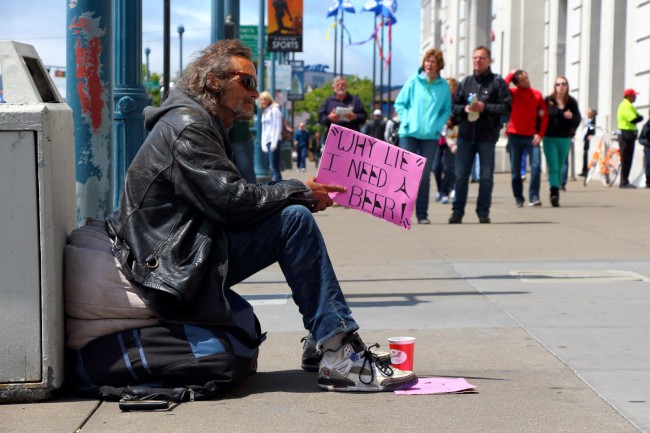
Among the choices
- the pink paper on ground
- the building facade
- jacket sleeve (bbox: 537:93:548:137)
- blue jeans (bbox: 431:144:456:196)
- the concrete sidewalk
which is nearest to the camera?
the concrete sidewalk

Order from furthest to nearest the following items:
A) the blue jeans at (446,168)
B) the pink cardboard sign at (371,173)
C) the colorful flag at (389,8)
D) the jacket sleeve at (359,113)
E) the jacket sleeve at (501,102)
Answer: the colorful flag at (389,8)
the blue jeans at (446,168)
the jacket sleeve at (359,113)
the jacket sleeve at (501,102)
the pink cardboard sign at (371,173)

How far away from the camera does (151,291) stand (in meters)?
4.64

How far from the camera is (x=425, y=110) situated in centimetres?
1316

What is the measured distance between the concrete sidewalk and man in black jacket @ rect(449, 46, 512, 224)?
1.90 meters

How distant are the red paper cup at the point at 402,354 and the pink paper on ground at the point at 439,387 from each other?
88 mm

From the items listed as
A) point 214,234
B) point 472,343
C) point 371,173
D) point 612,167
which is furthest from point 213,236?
point 612,167

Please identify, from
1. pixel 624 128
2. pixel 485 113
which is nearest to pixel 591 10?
pixel 624 128

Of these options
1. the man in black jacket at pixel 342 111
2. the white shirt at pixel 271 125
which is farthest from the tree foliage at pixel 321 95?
the man in black jacket at pixel 342 111

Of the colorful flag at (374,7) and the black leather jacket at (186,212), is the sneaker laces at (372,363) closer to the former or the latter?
the black leather jacket at (186,212)

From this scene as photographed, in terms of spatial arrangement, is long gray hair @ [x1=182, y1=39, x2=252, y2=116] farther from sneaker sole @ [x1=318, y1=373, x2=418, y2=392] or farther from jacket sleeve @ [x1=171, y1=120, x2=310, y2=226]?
sneaker sole @ [x1=318, y1=373, x2=418, y2=392]

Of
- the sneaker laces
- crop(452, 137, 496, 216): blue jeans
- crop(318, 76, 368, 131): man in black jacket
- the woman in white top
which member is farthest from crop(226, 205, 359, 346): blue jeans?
the woman in white top

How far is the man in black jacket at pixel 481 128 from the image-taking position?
13383 millimetres

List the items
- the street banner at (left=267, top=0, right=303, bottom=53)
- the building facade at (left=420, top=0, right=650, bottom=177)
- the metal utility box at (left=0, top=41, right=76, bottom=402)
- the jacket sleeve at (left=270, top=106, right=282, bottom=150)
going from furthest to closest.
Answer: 1. the street banner at (left=267, top=0, right=303, bottom=53)
2. the building facade at (left=420, top=0, right=650, bottom=177)
3. the jacket sleeve at (left=270, top=106, right=282, bottom=150)
4. the metal utility box at (left=0, top=41, right=76, bottom=402)

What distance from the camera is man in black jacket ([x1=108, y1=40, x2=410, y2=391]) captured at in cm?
467
